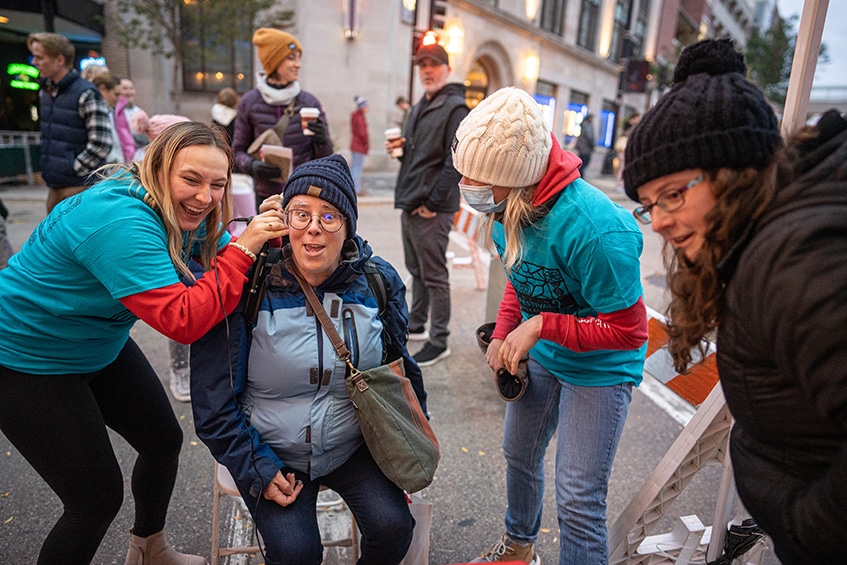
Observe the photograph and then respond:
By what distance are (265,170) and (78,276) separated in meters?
2.35

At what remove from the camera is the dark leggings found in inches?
68.6

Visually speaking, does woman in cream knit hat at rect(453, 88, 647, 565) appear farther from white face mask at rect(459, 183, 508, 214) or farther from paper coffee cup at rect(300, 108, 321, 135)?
paper coffee cup at rect(300, 108, 321, 135)

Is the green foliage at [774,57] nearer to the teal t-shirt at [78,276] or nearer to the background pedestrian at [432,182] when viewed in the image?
the background pedestrian at [432,182]

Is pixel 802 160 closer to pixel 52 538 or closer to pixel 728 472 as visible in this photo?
pixel 728 472

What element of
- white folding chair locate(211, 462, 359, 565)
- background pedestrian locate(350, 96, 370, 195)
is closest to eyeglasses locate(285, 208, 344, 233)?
white folding chair locate(211, 462, 359, 565)

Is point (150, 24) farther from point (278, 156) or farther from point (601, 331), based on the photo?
point (601, 331)

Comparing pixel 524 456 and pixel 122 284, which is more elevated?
pixel 122 284

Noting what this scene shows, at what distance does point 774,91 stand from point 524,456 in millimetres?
28366

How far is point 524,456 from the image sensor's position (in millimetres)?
2195

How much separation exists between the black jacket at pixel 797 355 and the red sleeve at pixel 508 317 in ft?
3.48

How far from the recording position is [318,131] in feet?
13.3

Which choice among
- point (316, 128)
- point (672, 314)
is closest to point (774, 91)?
point (316, 128)

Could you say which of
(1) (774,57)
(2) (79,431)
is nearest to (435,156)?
(2) (79,431)

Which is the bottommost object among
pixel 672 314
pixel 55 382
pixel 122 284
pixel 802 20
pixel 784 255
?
pixel 55 382
